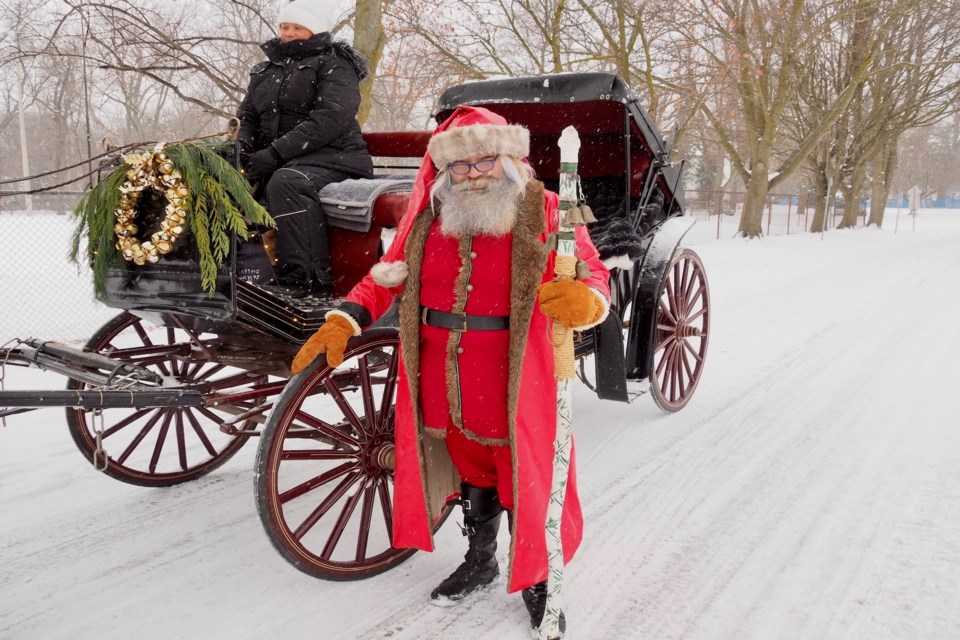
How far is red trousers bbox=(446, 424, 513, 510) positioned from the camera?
2660 mm

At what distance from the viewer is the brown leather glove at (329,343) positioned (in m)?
2.53

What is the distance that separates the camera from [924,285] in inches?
416

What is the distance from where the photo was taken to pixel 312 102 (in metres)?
3.59

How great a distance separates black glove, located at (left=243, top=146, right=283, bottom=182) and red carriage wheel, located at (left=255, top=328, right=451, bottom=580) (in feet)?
3.67

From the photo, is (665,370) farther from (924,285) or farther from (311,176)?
(924,285)

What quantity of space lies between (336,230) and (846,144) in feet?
96.0

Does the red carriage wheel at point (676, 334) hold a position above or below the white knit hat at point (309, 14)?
below

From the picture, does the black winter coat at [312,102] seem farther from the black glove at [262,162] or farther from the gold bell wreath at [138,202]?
the gold bell wreath at [138,202]

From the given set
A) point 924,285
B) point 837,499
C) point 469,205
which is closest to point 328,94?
point 469,205

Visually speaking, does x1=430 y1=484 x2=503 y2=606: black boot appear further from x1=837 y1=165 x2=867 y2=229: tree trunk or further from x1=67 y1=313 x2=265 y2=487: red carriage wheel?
x1=837 y1=165 x2=867 y2=229: tree trunk

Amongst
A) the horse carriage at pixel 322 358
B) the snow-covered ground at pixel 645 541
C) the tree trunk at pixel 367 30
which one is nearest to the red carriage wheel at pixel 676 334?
the horse carriage at pixel 322 358

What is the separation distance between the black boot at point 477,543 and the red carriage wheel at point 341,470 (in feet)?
0.57

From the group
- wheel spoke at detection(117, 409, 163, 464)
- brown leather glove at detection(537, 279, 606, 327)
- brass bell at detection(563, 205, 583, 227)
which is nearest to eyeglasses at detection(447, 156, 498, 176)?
brass bell at detection(563, 205, 583, 227)

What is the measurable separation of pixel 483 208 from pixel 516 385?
2.13 ft
